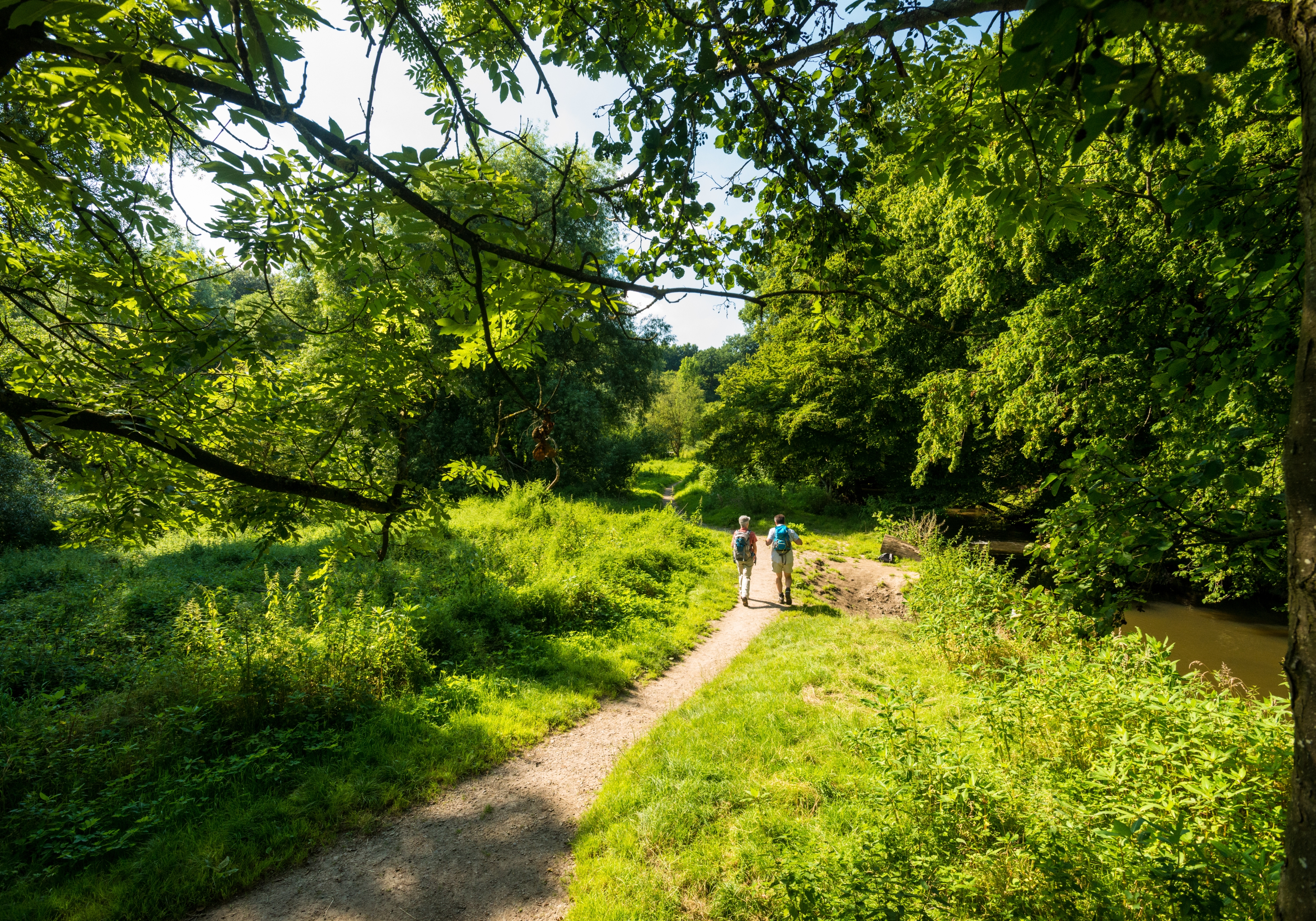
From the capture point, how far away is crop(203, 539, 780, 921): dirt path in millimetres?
3621

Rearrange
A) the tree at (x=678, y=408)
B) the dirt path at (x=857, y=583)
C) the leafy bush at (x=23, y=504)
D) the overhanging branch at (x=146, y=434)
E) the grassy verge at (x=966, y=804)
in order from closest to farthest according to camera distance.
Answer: the overhanging branch at (x=146, y=434) < the grassy verge at (x=966, y=804) < the dirt path at (x=857, y=583) < the leafy bush at (x=23, y=504) < the tree at (x=678, y=408)

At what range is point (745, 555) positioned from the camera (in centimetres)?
1060

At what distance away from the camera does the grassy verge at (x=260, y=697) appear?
388 centimetres

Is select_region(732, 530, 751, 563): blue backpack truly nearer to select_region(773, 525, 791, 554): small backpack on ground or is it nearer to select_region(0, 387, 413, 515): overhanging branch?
select_region(773, 525, 791, 554): small backpack on ground

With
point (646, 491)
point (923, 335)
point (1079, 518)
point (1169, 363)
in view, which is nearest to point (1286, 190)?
point (1169, 363)

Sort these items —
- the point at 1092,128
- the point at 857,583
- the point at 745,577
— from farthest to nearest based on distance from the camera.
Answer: the point at 857,583 < the point at 745,577 < the point at 1092,128

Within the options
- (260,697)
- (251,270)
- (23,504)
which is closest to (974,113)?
(251,270)

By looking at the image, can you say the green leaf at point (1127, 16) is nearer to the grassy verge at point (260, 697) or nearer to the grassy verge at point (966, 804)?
the grassy verge at point (966, 804)

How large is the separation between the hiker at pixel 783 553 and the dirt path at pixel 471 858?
5.21 meters

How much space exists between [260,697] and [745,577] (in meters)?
7.80

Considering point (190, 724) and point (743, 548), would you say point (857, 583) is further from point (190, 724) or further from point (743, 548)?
point (190, 724)

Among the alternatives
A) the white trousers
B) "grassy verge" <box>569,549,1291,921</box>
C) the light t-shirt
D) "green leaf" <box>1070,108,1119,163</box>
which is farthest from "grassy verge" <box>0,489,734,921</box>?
"green leaf" <box>1070,108,1119,163</box>

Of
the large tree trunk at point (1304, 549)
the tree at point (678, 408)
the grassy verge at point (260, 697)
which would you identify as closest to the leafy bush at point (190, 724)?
the grassy verge at point (260, 697)

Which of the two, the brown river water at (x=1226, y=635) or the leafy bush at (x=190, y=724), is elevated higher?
the leafy bush at (x=190, y=724)
